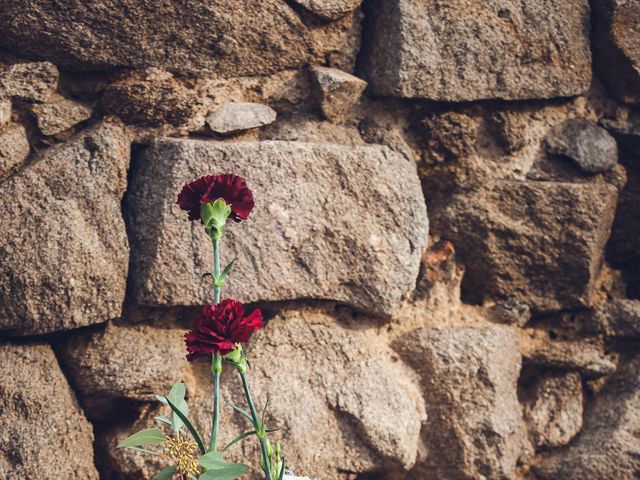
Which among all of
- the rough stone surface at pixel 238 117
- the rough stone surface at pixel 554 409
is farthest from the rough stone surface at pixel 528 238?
the rough stone surface at pixel 238 117

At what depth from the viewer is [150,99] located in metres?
1.83

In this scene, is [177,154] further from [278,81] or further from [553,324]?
[553,324]

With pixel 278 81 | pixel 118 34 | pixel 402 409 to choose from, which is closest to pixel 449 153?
pixel 278 81

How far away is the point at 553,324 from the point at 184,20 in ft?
3.75

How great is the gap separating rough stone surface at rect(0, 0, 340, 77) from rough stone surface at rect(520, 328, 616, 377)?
87 centimetres

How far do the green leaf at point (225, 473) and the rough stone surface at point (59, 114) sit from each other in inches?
33.3

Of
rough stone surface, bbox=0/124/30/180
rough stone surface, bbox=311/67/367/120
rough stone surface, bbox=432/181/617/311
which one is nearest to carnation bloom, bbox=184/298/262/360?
rough stone surface, bbox=0/124/30/180

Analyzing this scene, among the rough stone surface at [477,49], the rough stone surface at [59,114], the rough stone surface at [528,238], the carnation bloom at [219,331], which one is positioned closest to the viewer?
the carnation bloom at [219,331]

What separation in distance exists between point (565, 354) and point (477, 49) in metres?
0.75

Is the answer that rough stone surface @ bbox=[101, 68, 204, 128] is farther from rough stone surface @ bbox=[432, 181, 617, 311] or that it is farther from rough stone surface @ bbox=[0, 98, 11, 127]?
rough stone surface @ bbox=[432, 181, 617, 311]

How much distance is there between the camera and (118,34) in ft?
5.89

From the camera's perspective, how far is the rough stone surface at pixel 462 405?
6.60 ft

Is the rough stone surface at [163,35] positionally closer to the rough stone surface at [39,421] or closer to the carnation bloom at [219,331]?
the rough stone surface at [39,421]

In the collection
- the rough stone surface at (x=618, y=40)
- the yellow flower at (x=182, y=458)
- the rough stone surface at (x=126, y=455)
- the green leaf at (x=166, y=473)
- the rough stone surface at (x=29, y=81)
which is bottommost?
the rough stone surface at (x=126, y=455)
